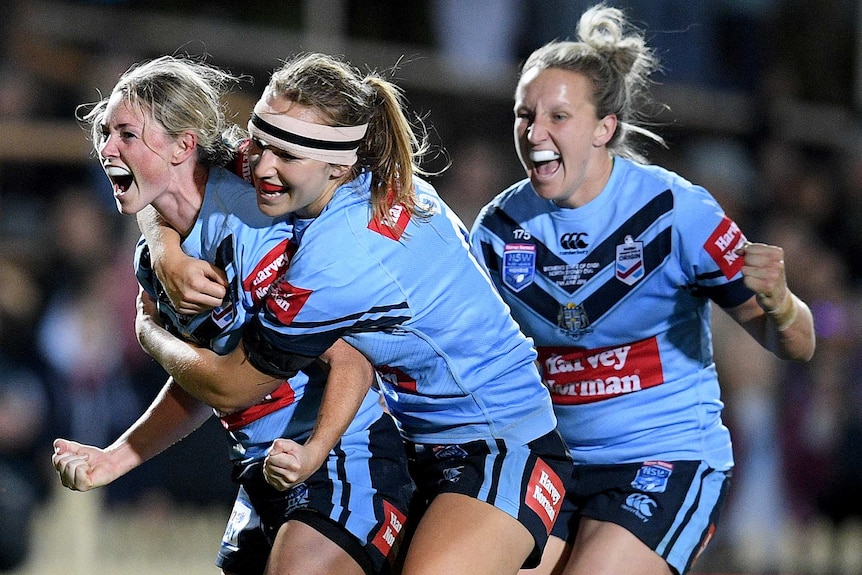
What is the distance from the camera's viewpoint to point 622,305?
3.27 metres

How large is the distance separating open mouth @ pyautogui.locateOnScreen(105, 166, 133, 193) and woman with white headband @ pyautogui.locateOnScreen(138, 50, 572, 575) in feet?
0.81

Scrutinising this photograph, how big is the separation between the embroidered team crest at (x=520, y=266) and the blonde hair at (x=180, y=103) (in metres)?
0.82

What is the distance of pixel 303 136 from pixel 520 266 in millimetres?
864

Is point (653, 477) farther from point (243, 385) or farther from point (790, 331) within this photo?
point (243, 385)

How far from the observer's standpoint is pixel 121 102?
2.87m

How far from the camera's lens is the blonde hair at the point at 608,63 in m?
3.39

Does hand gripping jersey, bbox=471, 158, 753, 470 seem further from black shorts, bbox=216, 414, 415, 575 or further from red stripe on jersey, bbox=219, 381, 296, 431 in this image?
red stripe on jersey, bbox=219, 381, 296, 431

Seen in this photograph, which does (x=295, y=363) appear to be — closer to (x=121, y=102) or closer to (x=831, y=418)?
(x=121, y=102)

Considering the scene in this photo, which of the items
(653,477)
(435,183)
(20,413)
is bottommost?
(20,413)

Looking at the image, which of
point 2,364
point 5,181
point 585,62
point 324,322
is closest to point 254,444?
point 324,322

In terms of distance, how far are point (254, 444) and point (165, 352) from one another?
0.32 metres

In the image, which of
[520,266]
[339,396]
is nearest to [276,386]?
[339,396]

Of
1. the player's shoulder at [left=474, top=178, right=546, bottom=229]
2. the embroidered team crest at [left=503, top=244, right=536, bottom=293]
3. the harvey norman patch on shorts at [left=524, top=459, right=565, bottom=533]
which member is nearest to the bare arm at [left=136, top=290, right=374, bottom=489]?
the harvey norman patch on shorts at [left=524, top=459, right=565, bottom=533]

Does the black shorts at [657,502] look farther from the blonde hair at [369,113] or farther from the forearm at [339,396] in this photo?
the blonde hair at [369,113]
